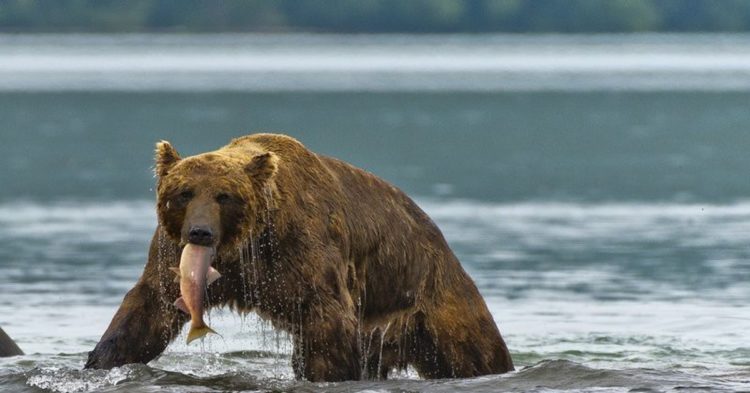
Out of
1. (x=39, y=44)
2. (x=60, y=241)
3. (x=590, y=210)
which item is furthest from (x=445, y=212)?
(x=39, y=44)

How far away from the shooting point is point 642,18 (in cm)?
14475

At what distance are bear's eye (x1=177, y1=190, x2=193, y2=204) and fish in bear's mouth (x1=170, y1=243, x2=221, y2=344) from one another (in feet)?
0.78

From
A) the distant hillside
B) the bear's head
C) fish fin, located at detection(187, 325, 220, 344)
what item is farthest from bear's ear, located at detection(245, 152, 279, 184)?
the distant hillside

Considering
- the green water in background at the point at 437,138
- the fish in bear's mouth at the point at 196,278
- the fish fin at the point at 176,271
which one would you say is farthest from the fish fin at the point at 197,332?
the green water in background at the point at 437,138

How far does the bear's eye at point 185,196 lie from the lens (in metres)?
9.25

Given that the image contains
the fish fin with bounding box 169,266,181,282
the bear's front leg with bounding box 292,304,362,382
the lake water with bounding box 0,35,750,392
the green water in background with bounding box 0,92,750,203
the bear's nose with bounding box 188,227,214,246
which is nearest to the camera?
the bear's nose with bounding box 188,227,214,246

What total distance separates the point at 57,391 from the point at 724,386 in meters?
3.52

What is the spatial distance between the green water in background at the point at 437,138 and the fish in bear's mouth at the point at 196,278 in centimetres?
1548

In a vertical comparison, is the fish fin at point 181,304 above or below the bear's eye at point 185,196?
below

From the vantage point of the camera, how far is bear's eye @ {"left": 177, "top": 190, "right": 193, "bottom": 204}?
9.25 meters

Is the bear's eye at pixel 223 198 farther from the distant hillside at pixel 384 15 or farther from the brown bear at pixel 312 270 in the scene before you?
the distant hillside at pixel 384 15

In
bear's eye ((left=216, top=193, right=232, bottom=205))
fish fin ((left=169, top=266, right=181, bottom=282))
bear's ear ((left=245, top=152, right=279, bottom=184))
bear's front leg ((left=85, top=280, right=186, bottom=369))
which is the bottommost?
bear's front leg ((left=85, top=280, right=186, bottom=369))

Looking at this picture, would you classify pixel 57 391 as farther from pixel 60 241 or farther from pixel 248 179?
pixel 60 241

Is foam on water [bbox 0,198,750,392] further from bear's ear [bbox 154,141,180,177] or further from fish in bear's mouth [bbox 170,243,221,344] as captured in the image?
bear's ear [bbox 154,141,180,177]
